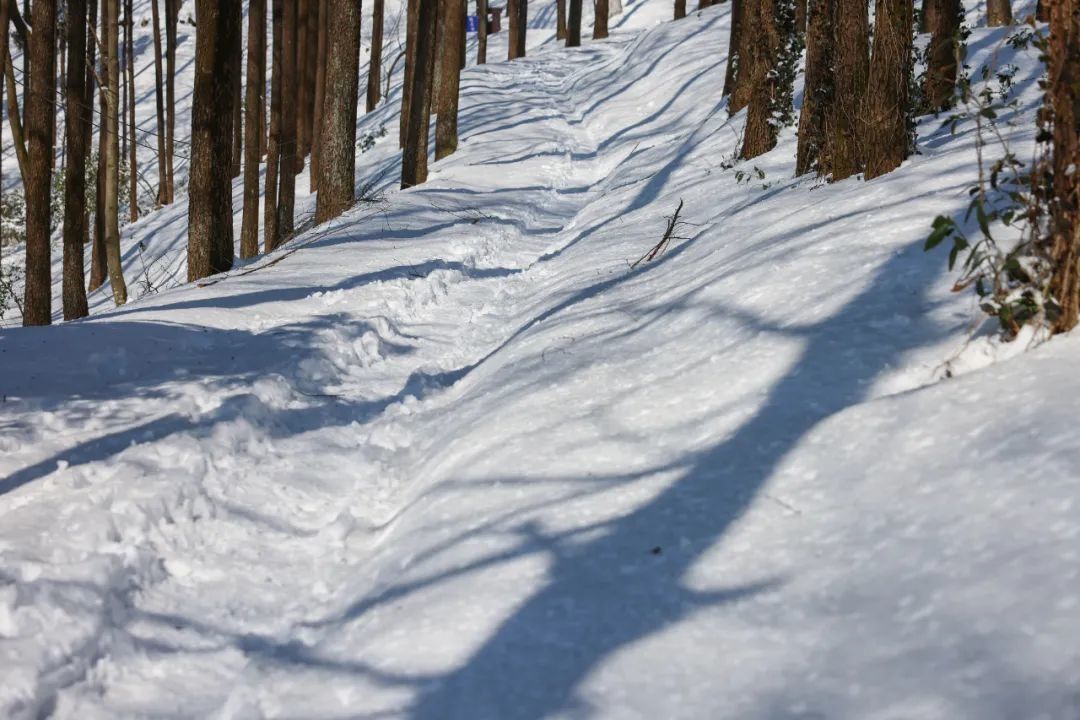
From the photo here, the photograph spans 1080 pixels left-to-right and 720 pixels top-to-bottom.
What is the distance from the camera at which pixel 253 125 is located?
1731cm

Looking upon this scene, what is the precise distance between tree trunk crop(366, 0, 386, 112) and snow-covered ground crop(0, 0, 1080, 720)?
24.8 metres

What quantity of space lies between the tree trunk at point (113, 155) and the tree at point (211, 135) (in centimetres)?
414

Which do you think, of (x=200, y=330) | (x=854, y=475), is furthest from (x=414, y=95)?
(x=854, y=475)

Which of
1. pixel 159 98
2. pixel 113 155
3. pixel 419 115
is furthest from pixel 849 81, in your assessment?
pixel 159 98

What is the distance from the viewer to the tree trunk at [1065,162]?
3846mm

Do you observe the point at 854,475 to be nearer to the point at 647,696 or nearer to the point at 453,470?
the point at 647,696

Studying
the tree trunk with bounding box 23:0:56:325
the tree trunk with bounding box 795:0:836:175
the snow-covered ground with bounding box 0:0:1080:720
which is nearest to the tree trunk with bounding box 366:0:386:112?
the tree trunk with bounding box 23:0:56:325

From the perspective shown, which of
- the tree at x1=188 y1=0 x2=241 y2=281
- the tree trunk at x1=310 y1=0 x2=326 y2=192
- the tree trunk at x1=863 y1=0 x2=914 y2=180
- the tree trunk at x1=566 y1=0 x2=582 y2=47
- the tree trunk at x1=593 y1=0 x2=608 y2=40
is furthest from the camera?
the tree trunk at x1=593 y1=0 x2=608 y2=40

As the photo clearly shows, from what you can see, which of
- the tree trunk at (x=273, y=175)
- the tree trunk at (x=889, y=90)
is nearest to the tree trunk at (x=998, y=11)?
the tree trunk at (x=889, y=90)

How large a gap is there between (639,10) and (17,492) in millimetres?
49051

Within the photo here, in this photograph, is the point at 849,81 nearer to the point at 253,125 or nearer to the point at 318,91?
Answer: the point at 253,125

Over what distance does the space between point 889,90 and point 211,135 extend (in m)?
7.28

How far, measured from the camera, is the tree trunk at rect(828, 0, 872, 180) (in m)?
8.54

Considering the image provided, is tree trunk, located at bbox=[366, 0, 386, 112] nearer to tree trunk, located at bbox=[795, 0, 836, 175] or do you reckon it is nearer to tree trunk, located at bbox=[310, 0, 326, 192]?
tree trunk, located at bbox=[310, 0, 326, 192]
